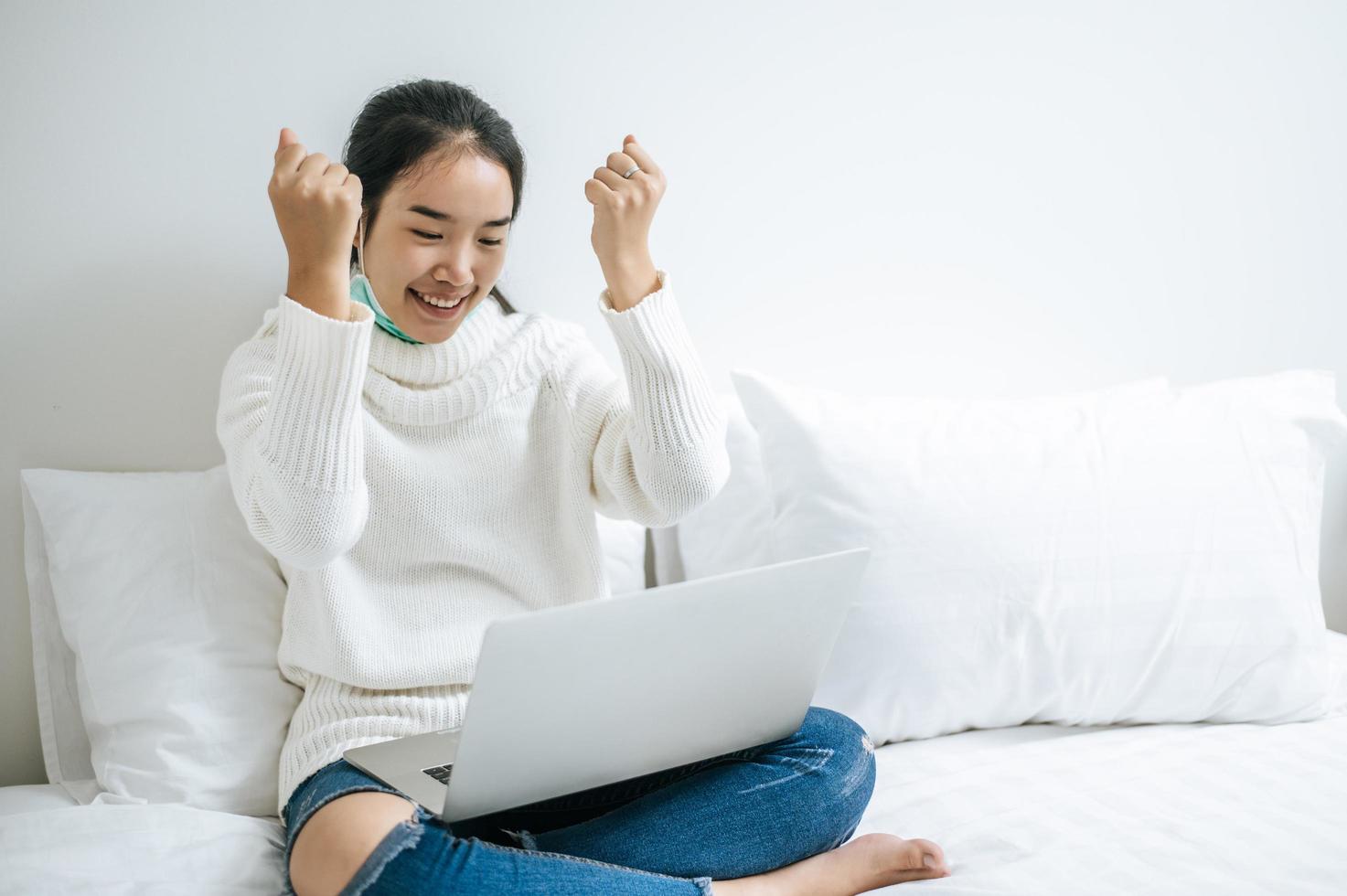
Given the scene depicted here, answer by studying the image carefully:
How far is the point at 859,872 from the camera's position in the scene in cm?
101

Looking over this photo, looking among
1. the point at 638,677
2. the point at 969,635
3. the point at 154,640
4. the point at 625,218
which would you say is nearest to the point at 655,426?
the point at 625,218

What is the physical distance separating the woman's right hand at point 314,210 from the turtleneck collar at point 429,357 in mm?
189

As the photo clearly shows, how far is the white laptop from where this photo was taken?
81 centimetres

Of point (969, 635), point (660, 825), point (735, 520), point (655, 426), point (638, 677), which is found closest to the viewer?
point (638, 677)

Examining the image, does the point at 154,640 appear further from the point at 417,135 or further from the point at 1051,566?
the point at 1051,566

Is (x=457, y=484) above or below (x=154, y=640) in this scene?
above

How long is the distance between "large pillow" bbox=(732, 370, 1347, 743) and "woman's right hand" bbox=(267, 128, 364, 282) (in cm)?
59

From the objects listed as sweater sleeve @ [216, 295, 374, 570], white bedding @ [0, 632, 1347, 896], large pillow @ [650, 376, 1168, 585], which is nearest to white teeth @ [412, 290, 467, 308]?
sweater sleeve @ [216, 295, 374, 570]

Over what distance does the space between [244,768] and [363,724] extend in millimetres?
174

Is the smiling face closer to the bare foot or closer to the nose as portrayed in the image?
the nose

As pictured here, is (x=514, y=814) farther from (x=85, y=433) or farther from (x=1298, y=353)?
(x=1298, y=353)

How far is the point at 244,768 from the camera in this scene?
3.80 feet

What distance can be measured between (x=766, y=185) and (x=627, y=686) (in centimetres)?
88

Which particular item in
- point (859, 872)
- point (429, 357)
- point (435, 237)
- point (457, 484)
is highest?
point (435, 237)
